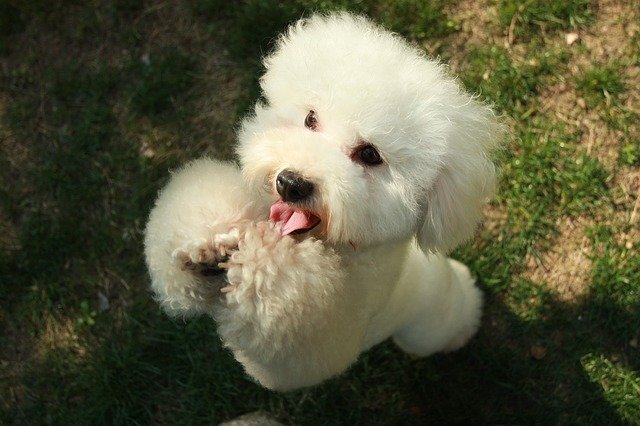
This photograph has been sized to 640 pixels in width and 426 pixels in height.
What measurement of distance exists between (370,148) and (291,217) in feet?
1.10

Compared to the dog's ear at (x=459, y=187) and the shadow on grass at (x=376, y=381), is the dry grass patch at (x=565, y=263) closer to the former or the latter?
the shadow on grass at (x=376, y=381)

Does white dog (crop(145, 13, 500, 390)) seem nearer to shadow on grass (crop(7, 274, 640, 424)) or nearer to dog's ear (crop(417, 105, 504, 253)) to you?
dog's ear (crop(417, 105, 504, 253))

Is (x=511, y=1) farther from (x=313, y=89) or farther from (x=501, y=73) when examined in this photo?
(x=313, y=89)

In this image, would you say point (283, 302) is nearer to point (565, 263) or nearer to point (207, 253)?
point (207, 253)

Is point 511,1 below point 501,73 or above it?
above

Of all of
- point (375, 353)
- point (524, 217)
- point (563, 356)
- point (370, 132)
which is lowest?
point (375, 353)

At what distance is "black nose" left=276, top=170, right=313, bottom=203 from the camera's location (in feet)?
5.20

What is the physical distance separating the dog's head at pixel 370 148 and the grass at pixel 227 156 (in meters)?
1.24

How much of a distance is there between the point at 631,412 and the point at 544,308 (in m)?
0.61

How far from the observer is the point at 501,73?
10.1 ft

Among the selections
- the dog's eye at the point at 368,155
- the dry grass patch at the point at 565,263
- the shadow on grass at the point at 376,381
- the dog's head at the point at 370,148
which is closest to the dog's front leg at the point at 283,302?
the dog's head at the point at 370,148

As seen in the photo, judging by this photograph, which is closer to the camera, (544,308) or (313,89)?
(313,89)

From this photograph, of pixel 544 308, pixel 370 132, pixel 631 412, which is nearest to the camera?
pixel 370 132

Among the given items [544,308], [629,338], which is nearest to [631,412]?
[629,338]
